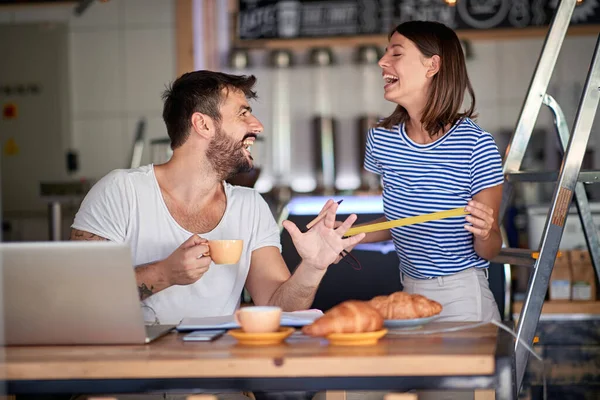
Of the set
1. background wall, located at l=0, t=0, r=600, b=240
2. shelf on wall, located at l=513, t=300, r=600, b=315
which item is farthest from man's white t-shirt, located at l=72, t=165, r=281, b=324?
background wall, located at l=0, t=0, r=600, b=240

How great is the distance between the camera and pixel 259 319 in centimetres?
151

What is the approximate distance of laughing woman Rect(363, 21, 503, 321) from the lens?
7.38 feet

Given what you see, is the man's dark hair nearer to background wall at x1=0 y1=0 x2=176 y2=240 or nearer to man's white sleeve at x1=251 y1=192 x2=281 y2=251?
man's white sleeve at x1=251 y1=192 x2=281 y2=251

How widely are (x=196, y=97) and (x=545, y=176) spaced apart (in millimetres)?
1029

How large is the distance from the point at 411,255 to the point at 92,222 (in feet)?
2.82

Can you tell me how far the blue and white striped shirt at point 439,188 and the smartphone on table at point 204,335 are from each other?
2.69 feet

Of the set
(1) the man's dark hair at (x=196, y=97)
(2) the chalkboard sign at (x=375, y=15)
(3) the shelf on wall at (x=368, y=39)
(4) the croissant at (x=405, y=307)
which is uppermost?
(2) the chalkboard sign at (x=375, y=15)

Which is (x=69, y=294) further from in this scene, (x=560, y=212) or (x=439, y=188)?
(x=560, y=212)

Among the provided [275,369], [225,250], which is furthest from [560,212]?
[275,369]

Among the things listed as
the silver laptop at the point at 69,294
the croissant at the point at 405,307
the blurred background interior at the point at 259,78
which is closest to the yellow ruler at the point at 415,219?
the croissant at the point at 405,307

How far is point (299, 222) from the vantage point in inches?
120

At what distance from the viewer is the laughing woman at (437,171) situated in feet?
7.38

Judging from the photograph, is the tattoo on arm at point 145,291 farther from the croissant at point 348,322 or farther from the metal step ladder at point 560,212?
the metal step ladder at point 560,212

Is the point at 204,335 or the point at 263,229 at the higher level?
the point at 263,229
